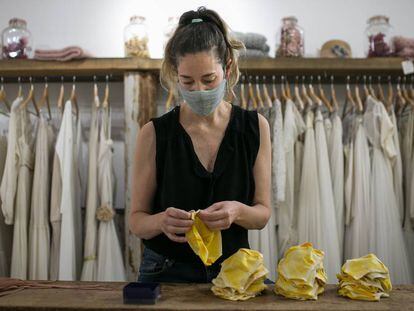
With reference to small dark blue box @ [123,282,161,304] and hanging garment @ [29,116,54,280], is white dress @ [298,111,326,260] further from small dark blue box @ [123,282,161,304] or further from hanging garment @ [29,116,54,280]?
small dark blue box @ [123,282,161,304]

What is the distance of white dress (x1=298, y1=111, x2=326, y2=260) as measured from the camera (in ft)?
8.60

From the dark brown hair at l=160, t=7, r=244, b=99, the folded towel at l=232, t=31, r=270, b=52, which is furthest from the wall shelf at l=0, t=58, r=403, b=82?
the dark brown hair at l=160, t=7, r=244, b=99

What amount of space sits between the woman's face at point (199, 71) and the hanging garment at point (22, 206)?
1645mm

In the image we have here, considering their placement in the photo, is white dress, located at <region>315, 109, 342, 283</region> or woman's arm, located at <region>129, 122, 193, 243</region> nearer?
woman's arm, located at <region>129, 122, 193, 243</region>

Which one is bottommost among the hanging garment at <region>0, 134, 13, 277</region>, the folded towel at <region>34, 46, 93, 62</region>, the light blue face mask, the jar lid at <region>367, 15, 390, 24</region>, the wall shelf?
the hanging garment at <region>0, 134, 13, 277</region>

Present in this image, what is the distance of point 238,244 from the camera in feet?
5.09

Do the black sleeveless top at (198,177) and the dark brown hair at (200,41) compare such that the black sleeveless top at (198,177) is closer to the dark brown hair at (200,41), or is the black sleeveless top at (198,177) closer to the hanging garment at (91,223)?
the dark brown hair at (200,41)

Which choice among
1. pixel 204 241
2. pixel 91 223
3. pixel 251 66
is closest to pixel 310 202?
pixel 251 66

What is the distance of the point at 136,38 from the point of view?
2963mm

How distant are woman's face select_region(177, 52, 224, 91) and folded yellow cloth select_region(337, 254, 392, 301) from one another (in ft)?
2.41

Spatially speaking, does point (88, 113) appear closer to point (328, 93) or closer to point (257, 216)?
point (328, 93)

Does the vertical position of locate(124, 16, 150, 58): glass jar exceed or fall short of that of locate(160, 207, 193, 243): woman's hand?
it exceeds it

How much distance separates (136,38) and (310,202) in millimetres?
1573

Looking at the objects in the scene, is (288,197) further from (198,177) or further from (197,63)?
(197,63)
